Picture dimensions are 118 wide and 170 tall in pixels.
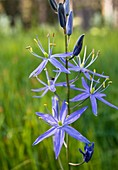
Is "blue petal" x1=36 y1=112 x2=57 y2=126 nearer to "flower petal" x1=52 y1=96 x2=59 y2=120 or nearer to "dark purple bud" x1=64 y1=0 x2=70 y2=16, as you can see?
"flower petal" x1=52 y1=96 x2=59 y2=120

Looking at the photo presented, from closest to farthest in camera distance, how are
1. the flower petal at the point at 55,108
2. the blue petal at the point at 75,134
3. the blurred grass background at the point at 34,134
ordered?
1. the blue petal at the point at 75,134
2. the flower petal at the point at 55,108
3. the blurred grass background at the point at 34,134

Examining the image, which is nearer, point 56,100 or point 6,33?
point 56,100

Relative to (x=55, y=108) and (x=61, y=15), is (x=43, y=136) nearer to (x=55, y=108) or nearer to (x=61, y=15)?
(x=55, y=108)

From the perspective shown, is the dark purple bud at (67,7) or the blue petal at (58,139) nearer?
the blue petal at (58,139)

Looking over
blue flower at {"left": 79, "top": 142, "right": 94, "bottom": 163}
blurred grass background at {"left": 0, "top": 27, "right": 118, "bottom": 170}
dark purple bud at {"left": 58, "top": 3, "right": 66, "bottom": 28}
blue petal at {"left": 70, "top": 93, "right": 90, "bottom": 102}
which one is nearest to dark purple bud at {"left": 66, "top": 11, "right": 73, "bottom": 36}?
dark purple bud at {"left": 58, "top": 3, "right": 66, "bottom": 28}

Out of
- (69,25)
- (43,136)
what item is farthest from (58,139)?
(69,25)

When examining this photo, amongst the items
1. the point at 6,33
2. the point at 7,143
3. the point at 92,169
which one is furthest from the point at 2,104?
the point at 6,33

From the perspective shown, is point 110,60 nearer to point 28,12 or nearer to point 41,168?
point 41,168

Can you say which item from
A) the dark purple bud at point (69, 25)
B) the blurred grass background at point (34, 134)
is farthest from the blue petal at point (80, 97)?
the blurred grass background at point (34, 134)

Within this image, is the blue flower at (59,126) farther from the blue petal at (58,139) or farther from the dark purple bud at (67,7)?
the dark purple bud at (67,7)
